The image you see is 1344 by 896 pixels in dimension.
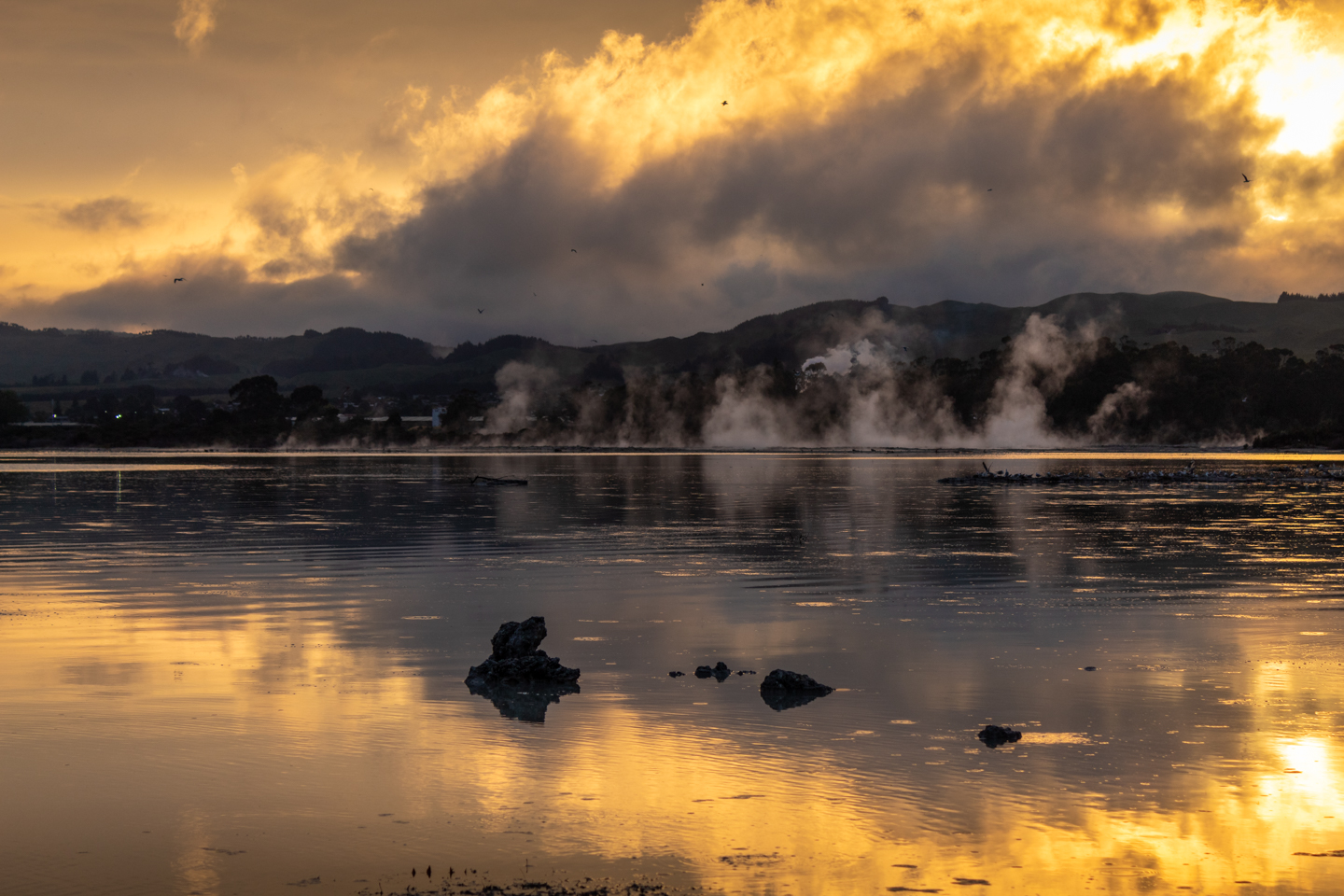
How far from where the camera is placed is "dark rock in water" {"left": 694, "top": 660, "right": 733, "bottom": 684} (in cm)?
2100

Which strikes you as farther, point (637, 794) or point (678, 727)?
point (678, 727)

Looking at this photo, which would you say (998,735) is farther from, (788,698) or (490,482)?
(490,482)

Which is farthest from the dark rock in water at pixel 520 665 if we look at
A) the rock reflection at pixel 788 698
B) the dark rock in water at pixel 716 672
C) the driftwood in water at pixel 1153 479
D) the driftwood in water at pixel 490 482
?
the driftwood in water at pixel 1153 479

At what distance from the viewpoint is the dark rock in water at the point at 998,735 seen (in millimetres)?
16344

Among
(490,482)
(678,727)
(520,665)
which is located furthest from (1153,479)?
(678,727)

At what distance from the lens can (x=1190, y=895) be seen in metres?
11.1

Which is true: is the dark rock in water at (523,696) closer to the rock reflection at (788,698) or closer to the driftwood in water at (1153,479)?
the rock reflection at (788,698)

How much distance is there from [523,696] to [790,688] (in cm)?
416

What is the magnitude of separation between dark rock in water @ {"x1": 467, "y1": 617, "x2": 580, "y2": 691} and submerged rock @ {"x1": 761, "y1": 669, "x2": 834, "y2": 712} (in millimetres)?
3320

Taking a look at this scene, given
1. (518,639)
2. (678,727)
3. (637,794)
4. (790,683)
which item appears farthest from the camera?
(518,639)

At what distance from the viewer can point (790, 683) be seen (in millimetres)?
19625

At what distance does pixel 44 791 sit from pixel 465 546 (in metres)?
31.8

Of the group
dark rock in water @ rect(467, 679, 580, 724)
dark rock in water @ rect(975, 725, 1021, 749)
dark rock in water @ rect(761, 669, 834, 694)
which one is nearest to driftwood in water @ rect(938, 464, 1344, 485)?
dark rock in water @ rect(761, 669, 834, 694)

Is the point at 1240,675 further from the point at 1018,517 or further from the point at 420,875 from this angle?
the point at 1018,517
